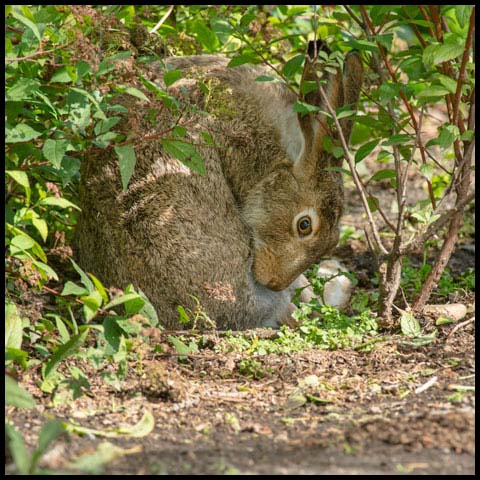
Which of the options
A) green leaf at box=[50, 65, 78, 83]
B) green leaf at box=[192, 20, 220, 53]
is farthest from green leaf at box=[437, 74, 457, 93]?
green leaf at box=[192, 20, 220, 53]

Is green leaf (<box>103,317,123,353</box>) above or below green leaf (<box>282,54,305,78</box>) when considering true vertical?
below

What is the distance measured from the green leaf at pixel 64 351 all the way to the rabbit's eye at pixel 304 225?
8.48ft

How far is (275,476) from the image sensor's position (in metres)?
2.96

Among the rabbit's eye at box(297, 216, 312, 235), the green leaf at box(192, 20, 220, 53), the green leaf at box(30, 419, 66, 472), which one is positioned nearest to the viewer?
the green leaf at box(30, 419, 66, 472)

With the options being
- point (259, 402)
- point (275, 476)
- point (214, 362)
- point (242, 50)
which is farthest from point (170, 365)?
point (242, 50)

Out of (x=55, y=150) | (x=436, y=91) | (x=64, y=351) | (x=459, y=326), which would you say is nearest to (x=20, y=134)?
(x=55, y=150)

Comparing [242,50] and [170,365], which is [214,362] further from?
[242,50]

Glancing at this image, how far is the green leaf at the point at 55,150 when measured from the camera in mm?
3971

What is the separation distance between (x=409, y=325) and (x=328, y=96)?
64.6 inches

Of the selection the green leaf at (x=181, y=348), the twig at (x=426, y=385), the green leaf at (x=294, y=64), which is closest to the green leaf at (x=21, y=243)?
the green leaf at (x=181, y=348)

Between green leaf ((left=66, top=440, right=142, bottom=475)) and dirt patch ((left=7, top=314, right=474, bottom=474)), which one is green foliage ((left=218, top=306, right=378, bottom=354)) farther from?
green leaf ((left=66, top=440, right=142, bottom=475))

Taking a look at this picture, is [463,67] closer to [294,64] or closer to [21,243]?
[294,64]

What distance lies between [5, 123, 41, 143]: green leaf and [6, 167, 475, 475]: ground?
1161 mm

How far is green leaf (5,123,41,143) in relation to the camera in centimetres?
402
